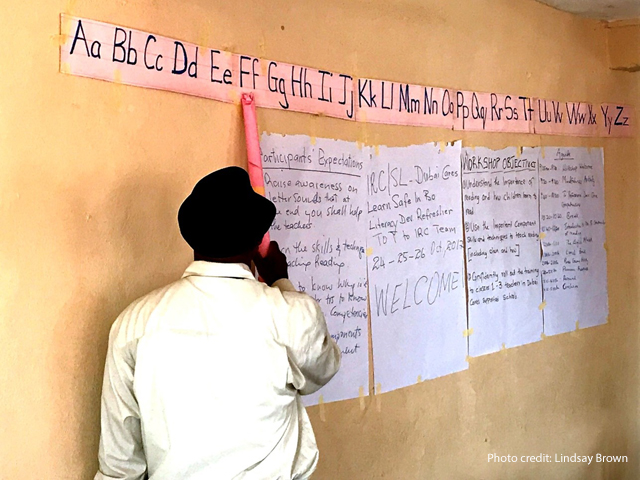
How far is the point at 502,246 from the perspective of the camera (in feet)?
7.64

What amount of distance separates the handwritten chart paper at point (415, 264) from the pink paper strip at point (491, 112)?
13cm

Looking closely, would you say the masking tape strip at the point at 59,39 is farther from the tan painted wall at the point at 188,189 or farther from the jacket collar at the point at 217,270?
the jacket collar at the point at 217,270

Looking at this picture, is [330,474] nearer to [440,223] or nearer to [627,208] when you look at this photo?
[440,223]

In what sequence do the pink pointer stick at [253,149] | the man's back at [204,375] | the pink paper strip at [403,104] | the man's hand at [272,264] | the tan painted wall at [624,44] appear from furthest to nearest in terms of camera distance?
1. the tan painted wall at [624,44]
2. the pink paper strip at [403,104]
3. the pink pointer stick at [253,149]
4. the man's hand at [272,264]
5. the man's back at [204,375]

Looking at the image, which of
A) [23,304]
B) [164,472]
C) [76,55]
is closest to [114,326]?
[23,304]

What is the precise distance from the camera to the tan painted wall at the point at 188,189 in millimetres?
1213

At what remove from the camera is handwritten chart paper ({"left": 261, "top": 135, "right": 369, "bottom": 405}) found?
1665 mm

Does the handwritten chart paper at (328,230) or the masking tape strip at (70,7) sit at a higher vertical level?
the masking tape strip at (70,7)

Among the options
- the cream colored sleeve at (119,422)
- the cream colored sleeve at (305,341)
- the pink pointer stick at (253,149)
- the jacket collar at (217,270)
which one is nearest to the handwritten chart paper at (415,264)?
the pink pointer stick at (253,149)

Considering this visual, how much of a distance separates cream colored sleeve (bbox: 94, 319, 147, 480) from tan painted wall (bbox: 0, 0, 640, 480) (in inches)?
4.8

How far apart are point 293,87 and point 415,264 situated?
0.69m

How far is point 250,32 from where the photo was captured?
1.59 m

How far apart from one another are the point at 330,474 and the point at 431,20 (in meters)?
1.43

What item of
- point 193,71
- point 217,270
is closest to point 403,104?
point 193,71
